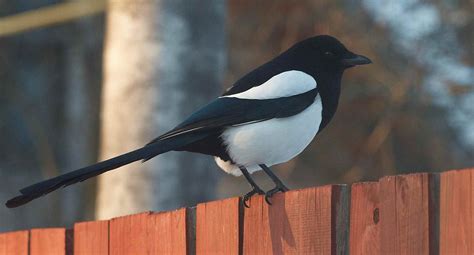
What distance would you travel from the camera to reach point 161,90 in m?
5.11

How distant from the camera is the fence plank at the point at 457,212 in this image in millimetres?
2203

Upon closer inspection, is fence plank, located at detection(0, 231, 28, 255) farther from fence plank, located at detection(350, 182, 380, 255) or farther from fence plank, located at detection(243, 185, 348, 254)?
fence plank, located at detection(350, 182, 380, 255)

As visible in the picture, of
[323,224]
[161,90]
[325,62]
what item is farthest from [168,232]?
[161,90]

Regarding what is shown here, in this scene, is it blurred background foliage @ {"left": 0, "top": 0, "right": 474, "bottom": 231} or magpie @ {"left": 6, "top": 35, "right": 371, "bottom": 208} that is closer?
magpie @ {"left": 6, "top": 35, "right": 371, "bottom": 208}

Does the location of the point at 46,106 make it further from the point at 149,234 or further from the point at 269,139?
the point at 149,234

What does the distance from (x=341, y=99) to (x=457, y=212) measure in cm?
612

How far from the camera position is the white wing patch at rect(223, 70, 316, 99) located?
391 centimetres

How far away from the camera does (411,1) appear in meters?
7.41

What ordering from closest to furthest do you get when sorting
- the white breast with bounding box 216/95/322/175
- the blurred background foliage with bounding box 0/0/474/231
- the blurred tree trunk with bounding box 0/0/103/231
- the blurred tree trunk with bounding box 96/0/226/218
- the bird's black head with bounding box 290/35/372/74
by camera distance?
1. the white breast with bounding box 216/95/322/175
2. the bird's black head with bounding box 290/35/372/74
3. the blurred tree trunk with bounding box 96/0/226/218
4. the blurred background foliage with bounding box 0/0/474/231
5. the blurred tree trunk with bounding box 0/0/103/231

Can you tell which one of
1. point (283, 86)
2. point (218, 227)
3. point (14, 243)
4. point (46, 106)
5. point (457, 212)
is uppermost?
point (46, 106)

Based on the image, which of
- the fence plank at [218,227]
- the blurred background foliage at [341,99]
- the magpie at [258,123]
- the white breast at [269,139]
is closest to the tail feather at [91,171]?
the magpie at [258,123]

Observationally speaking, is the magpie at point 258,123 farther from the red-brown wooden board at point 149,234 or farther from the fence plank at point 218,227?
the fence plank at point 218,227

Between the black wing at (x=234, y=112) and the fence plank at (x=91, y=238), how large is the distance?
0.35 metres

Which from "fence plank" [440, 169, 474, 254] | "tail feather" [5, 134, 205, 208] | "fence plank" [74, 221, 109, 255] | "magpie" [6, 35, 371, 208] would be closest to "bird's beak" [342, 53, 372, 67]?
"magpie" [6, 35, 371, 208]
